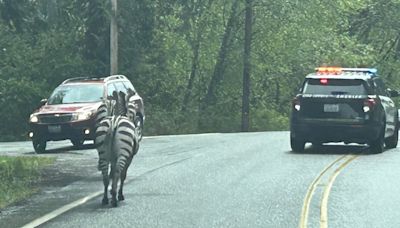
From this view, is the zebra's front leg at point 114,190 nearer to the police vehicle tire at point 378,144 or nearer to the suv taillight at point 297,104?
the suv taillight at point 297,104

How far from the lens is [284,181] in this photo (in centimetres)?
1448

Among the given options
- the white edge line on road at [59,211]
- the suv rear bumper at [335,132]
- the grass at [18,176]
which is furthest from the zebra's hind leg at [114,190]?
the suv rear bumper at [335,132]

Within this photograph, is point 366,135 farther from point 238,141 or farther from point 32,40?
point 32,40

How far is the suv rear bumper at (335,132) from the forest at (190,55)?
16.8 meters

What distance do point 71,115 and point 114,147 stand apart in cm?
1026

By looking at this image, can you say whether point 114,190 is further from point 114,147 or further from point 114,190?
point 114,147

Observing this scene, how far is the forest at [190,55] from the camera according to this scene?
127ft

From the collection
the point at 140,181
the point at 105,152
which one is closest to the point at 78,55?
the point at 140,181

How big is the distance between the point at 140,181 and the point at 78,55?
1006 inches

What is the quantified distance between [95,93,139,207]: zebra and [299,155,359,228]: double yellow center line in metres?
2.52

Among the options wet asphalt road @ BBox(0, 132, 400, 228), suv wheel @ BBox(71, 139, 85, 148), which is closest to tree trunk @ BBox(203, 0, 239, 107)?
suv wheel @ BBox(71, 139, 85, 148)

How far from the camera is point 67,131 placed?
21.7 metres

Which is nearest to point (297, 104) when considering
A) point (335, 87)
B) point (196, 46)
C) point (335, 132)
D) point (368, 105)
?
point (335, 87)

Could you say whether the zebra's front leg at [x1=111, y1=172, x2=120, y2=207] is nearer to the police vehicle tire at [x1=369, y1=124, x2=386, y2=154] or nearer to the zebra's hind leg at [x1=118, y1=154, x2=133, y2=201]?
the zebra's hind leg at [x1=118, y1=154, x2=133, y2=201]
